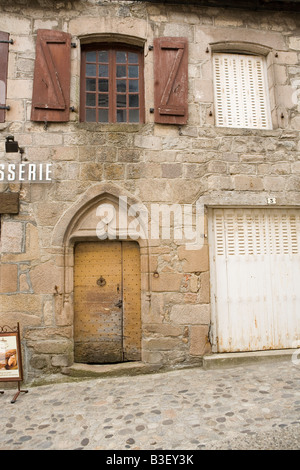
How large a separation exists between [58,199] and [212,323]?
9.40 ft

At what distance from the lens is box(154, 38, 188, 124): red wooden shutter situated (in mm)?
4668

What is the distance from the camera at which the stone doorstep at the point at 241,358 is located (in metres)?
4.32

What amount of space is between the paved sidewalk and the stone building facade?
0.48 m

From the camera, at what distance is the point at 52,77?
15.1 ft

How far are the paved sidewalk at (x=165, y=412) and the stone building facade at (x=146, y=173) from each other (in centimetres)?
48

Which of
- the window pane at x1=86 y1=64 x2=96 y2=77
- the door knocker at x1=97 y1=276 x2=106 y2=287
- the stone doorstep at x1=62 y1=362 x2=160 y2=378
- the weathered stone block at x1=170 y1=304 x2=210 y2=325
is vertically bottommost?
the stone doorstep at x1=62 y1=362 x2=160 y2=378

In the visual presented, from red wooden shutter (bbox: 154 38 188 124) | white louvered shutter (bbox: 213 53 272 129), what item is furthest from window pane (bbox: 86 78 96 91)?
white louvered shutter (bbox: 213 53 272 129)

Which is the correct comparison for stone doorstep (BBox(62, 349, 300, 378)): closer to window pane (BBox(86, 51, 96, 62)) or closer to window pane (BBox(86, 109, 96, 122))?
window pane (BBox(86, 109, 96, 122))

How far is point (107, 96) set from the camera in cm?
493

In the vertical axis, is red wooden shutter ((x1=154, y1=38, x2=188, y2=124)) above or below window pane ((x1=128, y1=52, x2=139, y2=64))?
below

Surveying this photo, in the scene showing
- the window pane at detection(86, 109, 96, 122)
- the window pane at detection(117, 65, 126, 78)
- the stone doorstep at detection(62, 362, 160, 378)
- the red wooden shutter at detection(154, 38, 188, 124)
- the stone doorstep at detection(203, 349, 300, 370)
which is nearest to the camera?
the stone doorstep at detection(62, 362, 160, 378)

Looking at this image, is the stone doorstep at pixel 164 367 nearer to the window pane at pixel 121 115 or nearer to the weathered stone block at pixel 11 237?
the weathered stone block at pixel 11 237

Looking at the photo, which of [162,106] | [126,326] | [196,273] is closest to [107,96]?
[162,106]

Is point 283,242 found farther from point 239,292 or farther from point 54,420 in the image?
point 54,420
